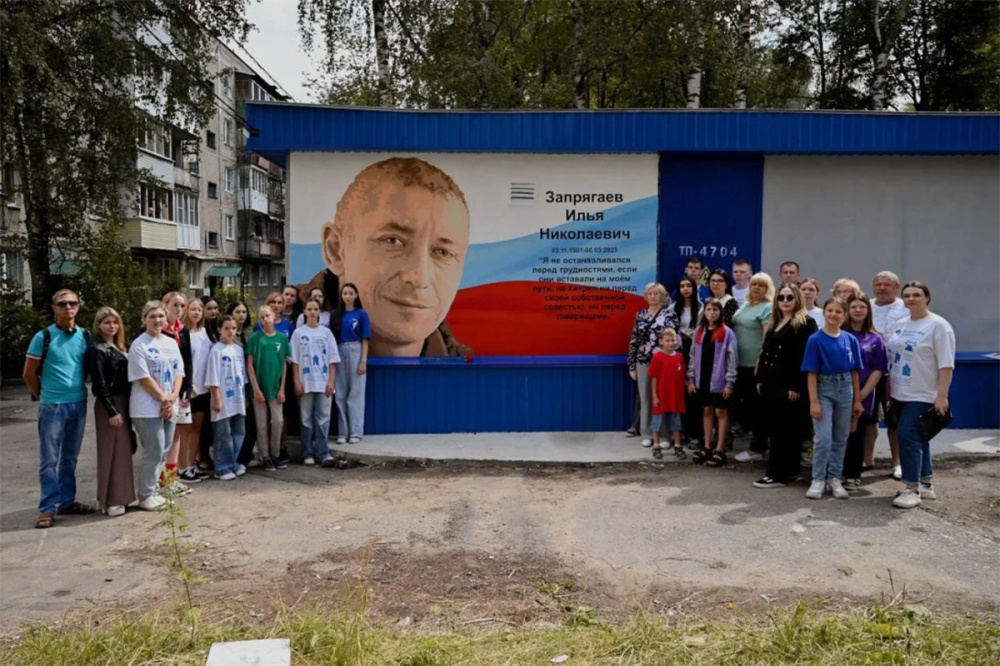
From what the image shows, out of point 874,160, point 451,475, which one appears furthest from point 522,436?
point 874,160

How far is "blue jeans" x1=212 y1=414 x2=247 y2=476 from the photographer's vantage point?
24.5 ft

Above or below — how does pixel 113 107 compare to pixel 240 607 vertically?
above

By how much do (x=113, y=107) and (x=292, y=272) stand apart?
12013 mm

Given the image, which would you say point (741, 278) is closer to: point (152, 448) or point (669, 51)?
point (152, 448)

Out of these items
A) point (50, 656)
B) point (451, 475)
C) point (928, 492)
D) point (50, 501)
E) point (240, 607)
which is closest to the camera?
point (50, 656)

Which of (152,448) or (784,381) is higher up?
(784,381)

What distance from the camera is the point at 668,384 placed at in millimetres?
8133

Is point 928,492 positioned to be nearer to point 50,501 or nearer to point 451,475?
point 451,475

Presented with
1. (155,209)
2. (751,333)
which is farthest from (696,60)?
(155,209)

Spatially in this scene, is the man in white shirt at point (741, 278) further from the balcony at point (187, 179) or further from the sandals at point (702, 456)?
the balcony at point (187, 179)

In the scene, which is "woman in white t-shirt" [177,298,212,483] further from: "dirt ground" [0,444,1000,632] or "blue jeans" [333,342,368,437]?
"blue jeans" [333,342,368,437]

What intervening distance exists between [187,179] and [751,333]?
41.8m

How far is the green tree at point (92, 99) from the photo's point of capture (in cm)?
1692

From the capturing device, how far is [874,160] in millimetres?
9477
